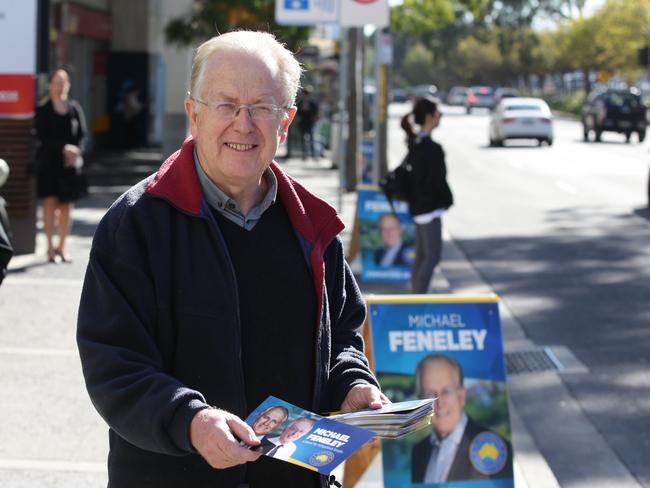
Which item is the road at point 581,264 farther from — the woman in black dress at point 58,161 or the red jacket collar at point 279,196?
the woman in black dress at point 58,161

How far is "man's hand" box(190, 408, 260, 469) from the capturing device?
263cm

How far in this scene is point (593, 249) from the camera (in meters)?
15.6

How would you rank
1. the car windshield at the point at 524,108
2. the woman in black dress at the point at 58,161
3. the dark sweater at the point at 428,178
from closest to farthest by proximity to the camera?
the dark sweater at the point at 428,178 < the woman in black dress at the point at 58,161 < the car windshield at the point at 524,108

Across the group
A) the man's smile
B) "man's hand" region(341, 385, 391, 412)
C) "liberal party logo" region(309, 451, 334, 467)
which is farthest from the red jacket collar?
"liberal party logo" region(309, 451, 334, 467)

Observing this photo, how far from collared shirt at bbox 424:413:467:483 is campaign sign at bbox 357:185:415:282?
6.44m

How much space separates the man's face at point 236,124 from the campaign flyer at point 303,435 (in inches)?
21.3

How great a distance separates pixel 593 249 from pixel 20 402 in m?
9.58

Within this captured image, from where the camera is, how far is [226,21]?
22.8m

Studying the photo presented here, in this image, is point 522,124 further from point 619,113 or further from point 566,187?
point 566,187

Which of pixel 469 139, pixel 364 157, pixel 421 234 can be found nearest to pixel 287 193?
pixel 421 234

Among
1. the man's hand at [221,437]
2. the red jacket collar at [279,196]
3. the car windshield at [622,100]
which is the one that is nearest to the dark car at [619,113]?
the car windshield at [622,100]

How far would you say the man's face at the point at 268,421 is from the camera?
2.71 meters

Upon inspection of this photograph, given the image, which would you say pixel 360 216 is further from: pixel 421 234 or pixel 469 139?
pixel 469 139

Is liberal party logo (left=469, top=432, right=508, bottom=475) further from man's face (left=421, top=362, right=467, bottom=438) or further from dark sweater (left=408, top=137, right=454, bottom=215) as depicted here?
dark sweater (left=408, top=137, right=454, bottom=215)
